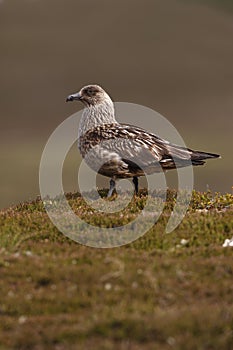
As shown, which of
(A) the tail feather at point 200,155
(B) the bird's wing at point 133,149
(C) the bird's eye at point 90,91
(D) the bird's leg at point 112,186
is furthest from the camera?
(C) the bird's eye at point 90,91

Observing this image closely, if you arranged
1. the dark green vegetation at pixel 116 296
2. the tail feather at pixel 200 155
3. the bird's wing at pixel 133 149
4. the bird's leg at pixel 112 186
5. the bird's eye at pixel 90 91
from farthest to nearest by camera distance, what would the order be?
the bird's eye at pixel 90 91 → the tail feather at pixel 200 155 → the bird's leg at pixel 112 186 → the bird's wing at pixel 133 149 → the dark green vegetation at pixel 116 296

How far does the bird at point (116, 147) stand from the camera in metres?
19.8

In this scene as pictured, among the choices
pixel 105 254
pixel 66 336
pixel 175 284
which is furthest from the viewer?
pixel 105 254

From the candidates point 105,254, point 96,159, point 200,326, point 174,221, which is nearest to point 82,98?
point 96,159

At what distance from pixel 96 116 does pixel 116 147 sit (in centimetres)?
175

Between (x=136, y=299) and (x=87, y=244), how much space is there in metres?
4.29

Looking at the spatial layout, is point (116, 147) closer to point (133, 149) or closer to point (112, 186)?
point (133, 149)

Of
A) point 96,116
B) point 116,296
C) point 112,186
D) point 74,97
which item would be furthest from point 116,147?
point 116,296

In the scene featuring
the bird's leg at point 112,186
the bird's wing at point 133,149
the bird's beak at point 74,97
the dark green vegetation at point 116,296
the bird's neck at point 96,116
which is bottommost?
the dark green vegetation at point 116,296

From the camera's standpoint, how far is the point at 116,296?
35.6ft

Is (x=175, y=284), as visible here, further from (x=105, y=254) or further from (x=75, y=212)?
(x=75, y=212)

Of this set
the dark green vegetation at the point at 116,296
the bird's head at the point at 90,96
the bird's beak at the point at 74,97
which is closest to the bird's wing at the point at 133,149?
the bird's head at the point at 90,96

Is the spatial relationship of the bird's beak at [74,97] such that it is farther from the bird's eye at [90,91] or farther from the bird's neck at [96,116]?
the bird's neck at [96,116]

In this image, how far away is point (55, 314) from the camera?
10.7m
